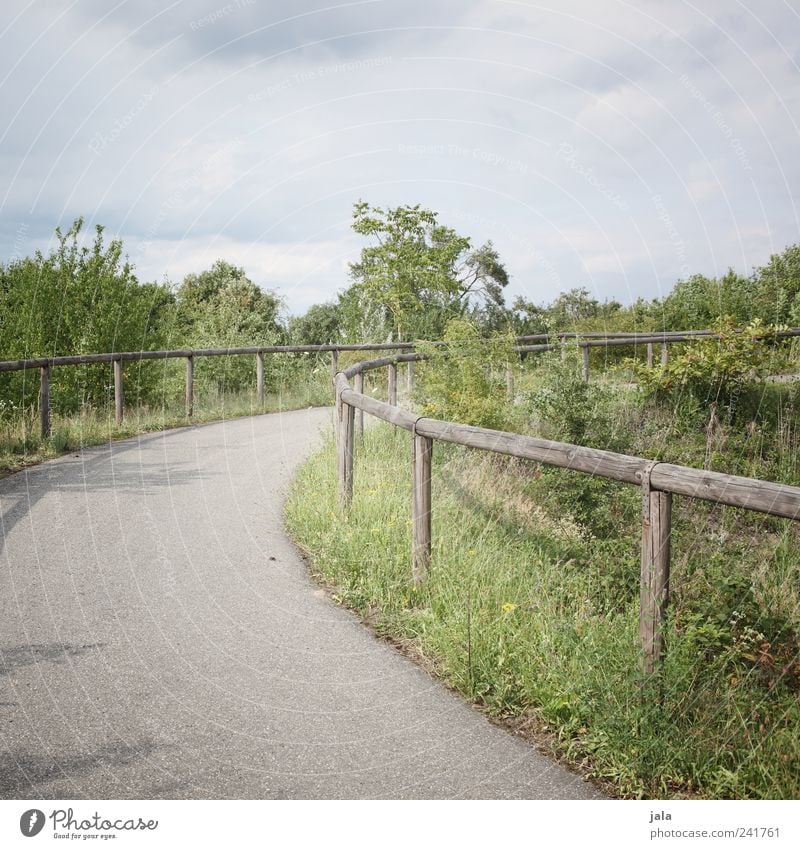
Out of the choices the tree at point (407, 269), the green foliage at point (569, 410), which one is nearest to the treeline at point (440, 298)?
the tree at point (407, 269)

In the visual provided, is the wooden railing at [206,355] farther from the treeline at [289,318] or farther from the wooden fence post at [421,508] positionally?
the wooden fence post at [421,508]

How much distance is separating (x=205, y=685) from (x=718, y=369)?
9.72 metres

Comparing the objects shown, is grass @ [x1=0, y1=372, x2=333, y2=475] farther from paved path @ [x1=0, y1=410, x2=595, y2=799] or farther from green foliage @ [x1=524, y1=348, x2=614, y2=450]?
green foliage @ [x1=524, y1=348, x2=614, y2=450]

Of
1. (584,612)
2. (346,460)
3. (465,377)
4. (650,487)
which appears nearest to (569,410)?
(465,377)

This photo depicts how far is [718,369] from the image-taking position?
37.7 ft

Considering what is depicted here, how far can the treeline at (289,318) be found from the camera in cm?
1469

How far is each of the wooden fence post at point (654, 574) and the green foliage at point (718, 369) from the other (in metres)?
8.47

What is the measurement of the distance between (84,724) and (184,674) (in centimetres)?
69

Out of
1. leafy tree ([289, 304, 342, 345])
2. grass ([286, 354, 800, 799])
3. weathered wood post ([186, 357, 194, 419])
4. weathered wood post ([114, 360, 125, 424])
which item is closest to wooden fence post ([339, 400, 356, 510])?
grass ([286, 354, 800, 799])

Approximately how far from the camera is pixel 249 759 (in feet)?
11.4

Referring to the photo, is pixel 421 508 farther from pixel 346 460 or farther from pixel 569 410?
pixel 569 410
